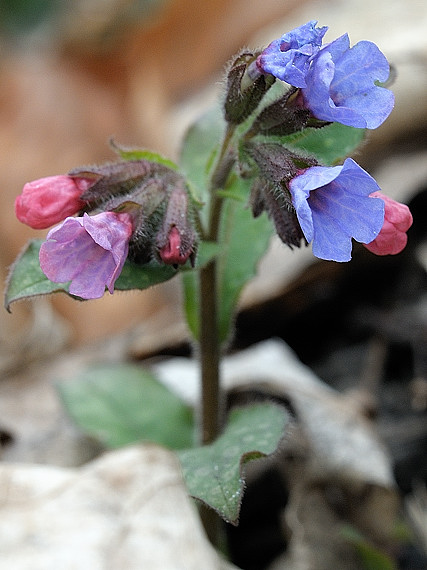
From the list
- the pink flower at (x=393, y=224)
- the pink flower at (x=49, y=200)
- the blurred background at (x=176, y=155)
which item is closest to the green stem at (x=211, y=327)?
the blurred background at (x=176, y=155)

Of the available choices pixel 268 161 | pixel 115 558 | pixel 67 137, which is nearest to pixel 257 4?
pixel 67 137

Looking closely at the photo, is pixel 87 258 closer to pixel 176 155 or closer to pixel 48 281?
pixel 48 281

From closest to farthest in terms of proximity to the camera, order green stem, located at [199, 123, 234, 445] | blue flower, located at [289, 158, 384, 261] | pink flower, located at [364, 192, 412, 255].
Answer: blue flower, located at [289, 158, 384, 261] → pink flower, located at [364, 192, 412, 255] → green stem, located at [199, 123, 234, 445]

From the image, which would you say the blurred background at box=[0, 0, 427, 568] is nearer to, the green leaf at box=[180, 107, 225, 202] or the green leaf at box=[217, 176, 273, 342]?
the green leaf at box=[180, 107, 225, 202]

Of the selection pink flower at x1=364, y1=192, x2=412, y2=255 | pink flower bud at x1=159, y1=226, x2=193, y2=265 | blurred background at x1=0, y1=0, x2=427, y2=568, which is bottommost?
blurred background at x1=0, y1=0, x2=427, y2=568

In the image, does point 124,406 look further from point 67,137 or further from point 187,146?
point 67,137

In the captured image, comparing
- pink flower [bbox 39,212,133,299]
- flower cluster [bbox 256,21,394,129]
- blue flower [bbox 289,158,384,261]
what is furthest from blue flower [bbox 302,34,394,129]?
pink flower [bbox 39,212,133,299]

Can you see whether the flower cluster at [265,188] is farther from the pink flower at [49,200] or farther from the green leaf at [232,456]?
the green leaf at [232,456]
